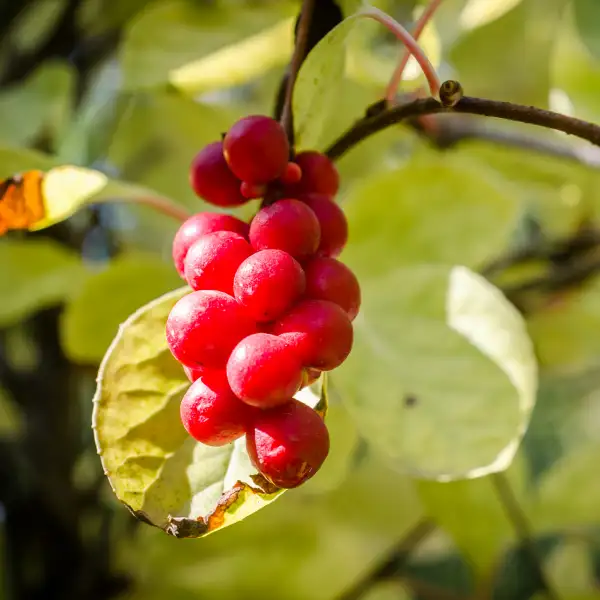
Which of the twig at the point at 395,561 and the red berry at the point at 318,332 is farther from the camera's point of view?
the twig at the point at 395,561

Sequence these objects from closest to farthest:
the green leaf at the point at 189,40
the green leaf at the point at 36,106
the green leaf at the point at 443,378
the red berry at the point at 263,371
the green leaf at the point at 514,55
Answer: the red berry at the point at 263,371 < the green leaf at the point at 443,378 < the green leaf at the point at 189,40 < the green leaf at the point at 36,106 < the green leaf at the point at 514,55

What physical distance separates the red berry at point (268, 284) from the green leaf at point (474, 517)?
42 centimetres

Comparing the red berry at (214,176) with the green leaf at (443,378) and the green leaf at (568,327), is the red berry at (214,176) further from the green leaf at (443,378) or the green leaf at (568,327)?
the green leaf at (568,327)

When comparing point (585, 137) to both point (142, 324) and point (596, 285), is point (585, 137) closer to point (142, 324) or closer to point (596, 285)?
point (142, 324)

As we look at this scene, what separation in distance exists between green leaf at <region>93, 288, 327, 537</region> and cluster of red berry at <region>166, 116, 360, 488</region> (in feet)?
0.13

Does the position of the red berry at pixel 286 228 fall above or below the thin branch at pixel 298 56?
below

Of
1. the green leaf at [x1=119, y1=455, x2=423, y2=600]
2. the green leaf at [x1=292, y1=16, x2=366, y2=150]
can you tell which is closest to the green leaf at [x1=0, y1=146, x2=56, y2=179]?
the green leaf at [x1=292, y1=16, x2=366, y2=150]

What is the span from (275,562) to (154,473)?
0.45 metres

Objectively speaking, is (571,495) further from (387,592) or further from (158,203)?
(158,203)

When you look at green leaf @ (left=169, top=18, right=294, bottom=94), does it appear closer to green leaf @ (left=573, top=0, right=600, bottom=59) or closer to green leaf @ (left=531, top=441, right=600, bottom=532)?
green leaf @ (left=573, top=0, right=600, bottom=59)

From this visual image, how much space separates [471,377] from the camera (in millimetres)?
401

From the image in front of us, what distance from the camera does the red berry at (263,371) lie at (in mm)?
239

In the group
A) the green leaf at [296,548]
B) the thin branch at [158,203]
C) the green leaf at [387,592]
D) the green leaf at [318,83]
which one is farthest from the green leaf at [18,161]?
the green leaf at [387,592]

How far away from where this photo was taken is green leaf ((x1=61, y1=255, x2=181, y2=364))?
54 cm
